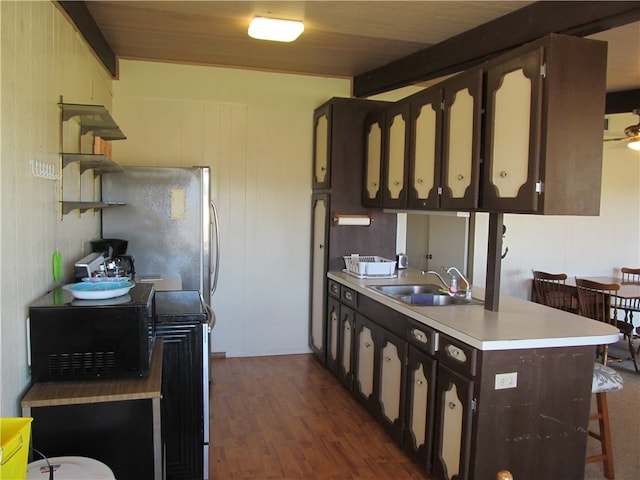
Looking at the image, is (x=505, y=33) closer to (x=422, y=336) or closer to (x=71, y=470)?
(x=422, y=336)

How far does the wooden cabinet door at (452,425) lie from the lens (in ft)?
7.43

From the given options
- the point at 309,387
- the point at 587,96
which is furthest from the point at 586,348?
the point at 309,387

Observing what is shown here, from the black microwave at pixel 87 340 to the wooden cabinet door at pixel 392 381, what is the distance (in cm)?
148

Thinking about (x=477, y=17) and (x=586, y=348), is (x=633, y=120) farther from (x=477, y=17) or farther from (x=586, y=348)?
(x=586, y=348)

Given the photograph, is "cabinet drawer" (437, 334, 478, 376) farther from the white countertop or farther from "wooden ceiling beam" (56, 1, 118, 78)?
"wooden ceiling beam" (56, 1, 118, 78)

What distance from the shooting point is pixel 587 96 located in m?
2.29

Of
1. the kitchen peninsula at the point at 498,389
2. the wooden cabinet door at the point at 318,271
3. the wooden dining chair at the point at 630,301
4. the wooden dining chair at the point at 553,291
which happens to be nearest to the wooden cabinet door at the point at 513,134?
the kitchen peninsula at the point at 498,389

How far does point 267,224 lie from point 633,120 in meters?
4.53

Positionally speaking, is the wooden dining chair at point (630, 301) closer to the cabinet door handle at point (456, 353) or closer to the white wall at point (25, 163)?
the cabinet door handle at point (456, 353)

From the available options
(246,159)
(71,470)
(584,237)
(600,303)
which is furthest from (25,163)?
(584,237)

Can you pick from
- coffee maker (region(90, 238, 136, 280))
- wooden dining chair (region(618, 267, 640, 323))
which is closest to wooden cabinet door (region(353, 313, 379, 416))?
coffee maker (region(90, 238, 136, 280))

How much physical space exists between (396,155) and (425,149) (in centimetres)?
48

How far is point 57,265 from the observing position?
95.3 inches

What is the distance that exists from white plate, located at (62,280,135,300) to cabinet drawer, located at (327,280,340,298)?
2055 millimetres
